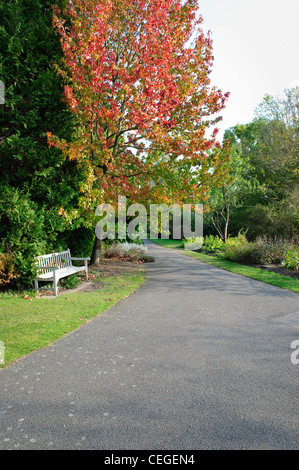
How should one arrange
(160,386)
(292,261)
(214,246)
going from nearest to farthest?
(160,386), (292,261), (214,246)

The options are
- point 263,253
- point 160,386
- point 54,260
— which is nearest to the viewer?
point 160,386

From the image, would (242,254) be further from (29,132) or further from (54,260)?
(29,132)

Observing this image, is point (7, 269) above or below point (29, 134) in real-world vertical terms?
below

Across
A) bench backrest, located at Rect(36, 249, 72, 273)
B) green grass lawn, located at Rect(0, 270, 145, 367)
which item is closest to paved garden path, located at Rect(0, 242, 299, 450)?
green grass lawn, located at Rect(0, 270, 145, 367)

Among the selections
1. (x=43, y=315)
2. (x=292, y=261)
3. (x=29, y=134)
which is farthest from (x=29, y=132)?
(x=292, y=261)

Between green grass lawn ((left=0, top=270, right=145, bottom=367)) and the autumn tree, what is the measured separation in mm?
2496

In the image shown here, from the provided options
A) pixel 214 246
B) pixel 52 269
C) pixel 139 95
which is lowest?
pixel 214 246

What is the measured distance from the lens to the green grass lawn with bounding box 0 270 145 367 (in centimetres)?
469

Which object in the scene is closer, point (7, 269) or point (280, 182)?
point (7, 269)

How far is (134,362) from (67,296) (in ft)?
13.7

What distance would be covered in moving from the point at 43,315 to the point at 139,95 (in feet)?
20.4

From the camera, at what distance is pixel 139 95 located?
8547 mm

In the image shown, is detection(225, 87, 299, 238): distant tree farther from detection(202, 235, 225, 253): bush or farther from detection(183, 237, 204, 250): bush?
detection(183, 237, 204, 250): bush
